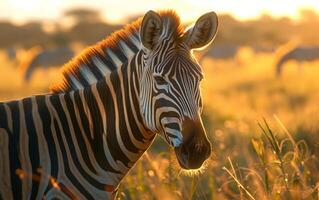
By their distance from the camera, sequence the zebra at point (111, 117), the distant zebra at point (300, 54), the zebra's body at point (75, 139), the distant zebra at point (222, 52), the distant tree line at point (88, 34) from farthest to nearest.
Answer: the distant tree line at point (88, 34)
the distant zebra at point (222, 52)
the distant zebra at point (300, 54)
the zebra's body at point (75, 139)
the zebra at point (111, 117)

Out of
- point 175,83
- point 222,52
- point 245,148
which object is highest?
point 222,52

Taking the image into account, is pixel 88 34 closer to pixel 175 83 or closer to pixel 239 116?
pixel 239 116

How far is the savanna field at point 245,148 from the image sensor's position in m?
4.20

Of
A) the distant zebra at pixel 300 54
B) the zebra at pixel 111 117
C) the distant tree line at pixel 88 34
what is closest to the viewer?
the zebra at pixel 111 117

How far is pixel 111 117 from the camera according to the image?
158 inches

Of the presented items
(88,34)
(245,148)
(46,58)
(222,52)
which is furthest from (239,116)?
(88,34)

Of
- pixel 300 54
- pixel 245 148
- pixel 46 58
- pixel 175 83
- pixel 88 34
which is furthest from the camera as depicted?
pixel 88 34

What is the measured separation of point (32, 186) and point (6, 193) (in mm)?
154

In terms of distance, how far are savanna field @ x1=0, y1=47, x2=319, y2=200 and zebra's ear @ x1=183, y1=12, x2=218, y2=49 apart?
0.25 m

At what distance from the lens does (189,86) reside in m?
3.70

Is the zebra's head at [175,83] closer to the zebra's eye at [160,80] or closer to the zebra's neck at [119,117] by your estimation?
the zebra's eye at [160,80]

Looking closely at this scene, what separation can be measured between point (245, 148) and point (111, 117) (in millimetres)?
4587

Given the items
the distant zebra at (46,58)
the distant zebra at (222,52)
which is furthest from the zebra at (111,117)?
the distant zebra at (222,52)

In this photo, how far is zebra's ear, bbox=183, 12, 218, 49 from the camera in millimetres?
3895
